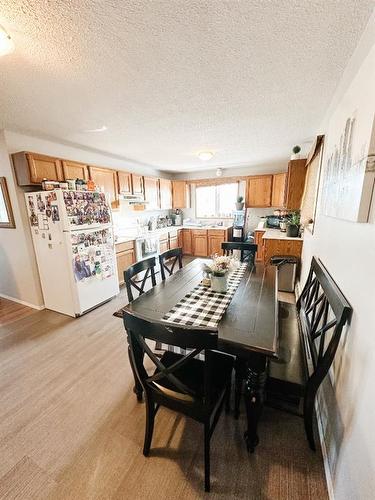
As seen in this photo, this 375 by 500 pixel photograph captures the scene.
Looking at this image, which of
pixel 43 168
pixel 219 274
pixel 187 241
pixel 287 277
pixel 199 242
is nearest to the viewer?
pixel 219 274

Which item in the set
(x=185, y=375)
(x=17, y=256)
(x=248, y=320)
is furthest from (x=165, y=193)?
(x=185, y=375)

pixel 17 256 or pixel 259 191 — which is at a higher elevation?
pixel 259 191

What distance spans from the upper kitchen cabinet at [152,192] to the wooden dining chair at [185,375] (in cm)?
386

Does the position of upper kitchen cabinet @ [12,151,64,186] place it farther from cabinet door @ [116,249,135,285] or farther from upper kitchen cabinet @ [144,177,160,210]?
upper kitchen cabinet @ [144,177,160,210]

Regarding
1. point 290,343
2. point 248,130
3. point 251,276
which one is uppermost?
point 248,130

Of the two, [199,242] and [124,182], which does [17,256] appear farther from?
[199,242]

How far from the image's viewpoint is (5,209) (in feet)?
9.14

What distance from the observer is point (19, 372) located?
1849 millimetres

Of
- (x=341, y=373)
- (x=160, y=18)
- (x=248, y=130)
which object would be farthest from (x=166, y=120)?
(x=341, y=373)

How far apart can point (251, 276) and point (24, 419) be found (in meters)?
2.13

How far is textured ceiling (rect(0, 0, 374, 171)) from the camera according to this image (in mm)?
986

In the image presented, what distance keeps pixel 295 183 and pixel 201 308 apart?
9.11 feet

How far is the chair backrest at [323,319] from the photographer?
1.03 metres

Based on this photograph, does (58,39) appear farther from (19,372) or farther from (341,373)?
(19,372)
